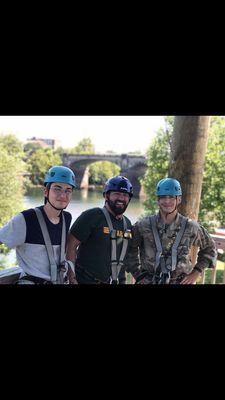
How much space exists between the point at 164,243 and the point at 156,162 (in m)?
9.96

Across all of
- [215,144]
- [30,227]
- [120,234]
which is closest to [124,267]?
[120,234]

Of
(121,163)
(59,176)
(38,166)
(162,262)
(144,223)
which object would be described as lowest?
(162,262)

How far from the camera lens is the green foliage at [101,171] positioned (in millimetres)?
24031

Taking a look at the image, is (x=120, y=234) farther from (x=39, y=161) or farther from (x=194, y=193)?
(x=39, y=161)

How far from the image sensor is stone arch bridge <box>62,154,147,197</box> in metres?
20.5

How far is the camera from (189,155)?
9.85ft

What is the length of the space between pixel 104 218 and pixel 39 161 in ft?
58.4

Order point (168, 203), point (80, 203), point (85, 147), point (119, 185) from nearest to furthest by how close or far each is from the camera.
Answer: point (119, 185) → point (168, 203) → point (80, 203) → point (85, 147)

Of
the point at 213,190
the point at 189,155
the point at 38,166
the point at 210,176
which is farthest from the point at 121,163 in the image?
the point at 189,155

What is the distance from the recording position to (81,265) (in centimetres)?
234

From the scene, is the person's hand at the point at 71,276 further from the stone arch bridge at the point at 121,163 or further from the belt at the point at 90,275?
the stone arch bridge at the point at 121,163

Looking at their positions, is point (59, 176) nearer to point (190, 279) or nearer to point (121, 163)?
point (190, 279)

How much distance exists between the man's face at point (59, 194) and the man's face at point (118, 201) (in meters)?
0.26

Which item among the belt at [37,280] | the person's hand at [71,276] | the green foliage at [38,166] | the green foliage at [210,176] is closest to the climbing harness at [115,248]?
the person's hand at [71,276]
